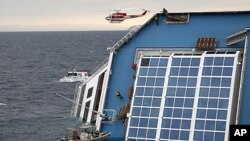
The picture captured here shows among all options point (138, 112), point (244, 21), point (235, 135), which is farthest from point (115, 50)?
point (235, 135)

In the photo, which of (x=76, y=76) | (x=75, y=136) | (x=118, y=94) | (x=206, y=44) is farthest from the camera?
(x=76, y=76)

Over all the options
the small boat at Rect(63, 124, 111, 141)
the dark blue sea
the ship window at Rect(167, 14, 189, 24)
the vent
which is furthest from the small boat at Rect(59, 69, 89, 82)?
the vent

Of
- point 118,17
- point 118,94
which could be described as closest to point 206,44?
point 118,94

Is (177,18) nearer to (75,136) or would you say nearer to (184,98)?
(184,98)

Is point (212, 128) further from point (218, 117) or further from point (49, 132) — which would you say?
point (49, 132)

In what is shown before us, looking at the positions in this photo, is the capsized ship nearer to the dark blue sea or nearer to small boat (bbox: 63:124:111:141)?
small boat (bbox: 63:124:111:141)

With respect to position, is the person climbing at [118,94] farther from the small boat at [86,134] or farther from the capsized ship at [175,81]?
the small boat at [86,134]

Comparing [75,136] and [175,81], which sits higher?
[175,81]
